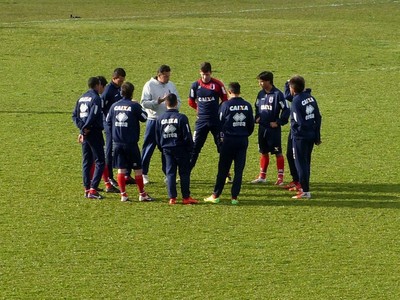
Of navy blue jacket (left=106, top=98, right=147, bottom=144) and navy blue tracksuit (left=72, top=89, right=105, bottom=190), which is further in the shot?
navy blue tracksuit (left=72, top=89, right=105, bottom=190)

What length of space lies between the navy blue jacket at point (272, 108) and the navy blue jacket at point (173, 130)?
2071 mm

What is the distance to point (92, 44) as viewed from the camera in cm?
4053

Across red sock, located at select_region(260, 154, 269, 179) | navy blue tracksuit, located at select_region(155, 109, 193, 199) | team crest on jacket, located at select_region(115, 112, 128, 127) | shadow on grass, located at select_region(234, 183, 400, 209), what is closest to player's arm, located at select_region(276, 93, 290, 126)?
red sock, located at select_region(260, 154, 269, 179)

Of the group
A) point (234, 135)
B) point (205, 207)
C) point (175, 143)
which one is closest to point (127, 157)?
point (175, 143)

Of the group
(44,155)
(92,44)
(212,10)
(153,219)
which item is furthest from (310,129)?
(212,10)

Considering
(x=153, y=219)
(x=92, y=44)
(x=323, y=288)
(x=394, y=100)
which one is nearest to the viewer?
(x=323, y=288)

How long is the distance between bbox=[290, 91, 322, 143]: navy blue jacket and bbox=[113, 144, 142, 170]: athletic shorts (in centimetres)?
265

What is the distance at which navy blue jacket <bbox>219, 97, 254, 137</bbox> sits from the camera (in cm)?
1788

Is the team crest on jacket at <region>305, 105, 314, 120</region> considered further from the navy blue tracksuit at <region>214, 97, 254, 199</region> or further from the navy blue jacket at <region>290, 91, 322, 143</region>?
the navy blue tracksuit at <region>214, 97, 254, 199</region>

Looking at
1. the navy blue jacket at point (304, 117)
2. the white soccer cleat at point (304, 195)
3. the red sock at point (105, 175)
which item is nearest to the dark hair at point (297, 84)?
the navy blue jacket at point (304, 117)

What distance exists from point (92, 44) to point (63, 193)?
21.9 m

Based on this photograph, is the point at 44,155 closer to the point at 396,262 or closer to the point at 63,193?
the point at 63,193

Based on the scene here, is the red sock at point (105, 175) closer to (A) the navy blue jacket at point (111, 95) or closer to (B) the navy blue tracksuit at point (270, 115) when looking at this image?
(A) the navy blue jacket at point (111, 95)

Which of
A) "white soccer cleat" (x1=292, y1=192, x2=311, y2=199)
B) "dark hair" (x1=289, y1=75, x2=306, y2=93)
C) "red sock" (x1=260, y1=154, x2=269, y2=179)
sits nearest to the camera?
"dark hair" (x1=289, y1=75, x2=306, y2=93)
